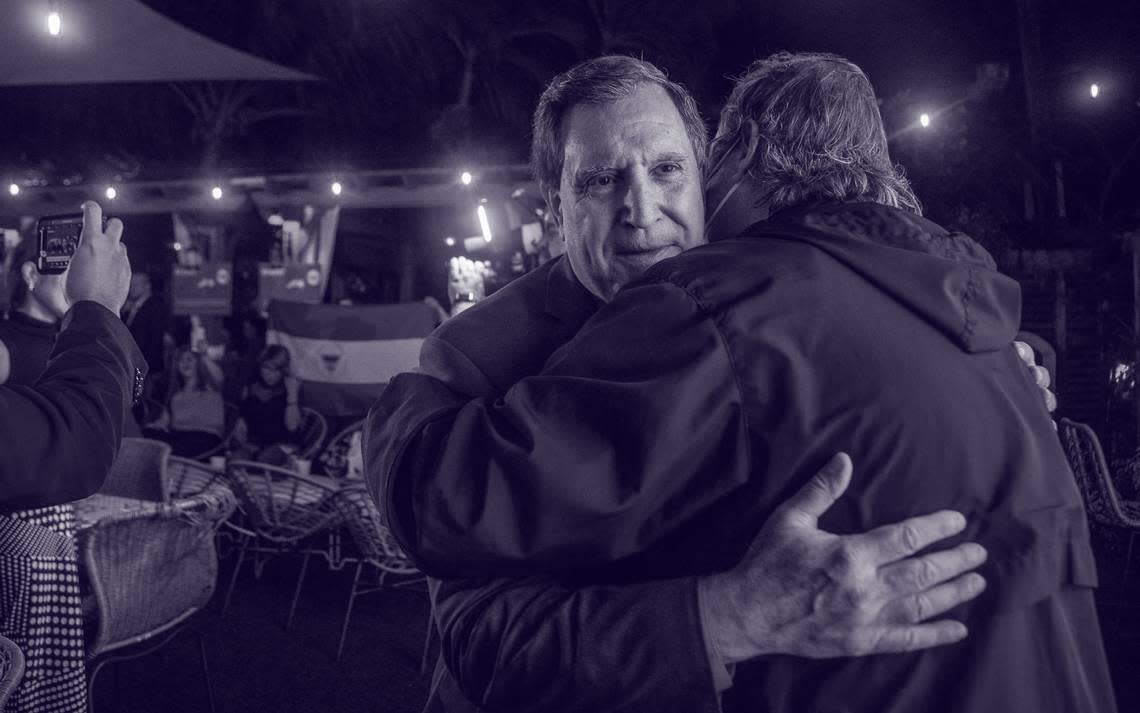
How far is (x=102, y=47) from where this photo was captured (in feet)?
25.6

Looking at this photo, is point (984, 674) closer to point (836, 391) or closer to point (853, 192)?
point (836, 391)

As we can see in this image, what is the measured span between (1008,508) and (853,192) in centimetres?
50

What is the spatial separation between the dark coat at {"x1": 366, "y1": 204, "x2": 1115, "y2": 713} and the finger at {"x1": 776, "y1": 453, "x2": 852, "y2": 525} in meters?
0.03

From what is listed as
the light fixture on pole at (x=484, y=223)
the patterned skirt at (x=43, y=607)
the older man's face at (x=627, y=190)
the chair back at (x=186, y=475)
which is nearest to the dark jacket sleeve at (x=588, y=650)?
the older man's face at (x=627, y=190)

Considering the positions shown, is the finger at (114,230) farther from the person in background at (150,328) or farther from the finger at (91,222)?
the person in background at (150,328)

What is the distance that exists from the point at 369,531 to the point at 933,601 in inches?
179

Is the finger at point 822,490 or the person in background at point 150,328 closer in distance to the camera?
the finger at point 822,490

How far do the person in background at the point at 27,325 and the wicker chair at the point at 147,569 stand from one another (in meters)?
0.60

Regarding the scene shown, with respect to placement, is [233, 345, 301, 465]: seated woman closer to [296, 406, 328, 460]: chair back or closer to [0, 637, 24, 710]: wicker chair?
[296, 406, 328, 460]: chair back

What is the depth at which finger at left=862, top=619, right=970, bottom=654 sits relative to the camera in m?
1.06

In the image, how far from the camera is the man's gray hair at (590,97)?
1.77 m

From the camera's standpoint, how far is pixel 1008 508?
3.59 ft

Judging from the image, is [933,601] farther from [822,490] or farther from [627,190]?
[627,190]

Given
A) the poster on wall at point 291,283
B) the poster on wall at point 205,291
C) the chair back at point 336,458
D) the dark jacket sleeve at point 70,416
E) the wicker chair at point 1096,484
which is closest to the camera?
the dark jacket sleeve at point 70,416
